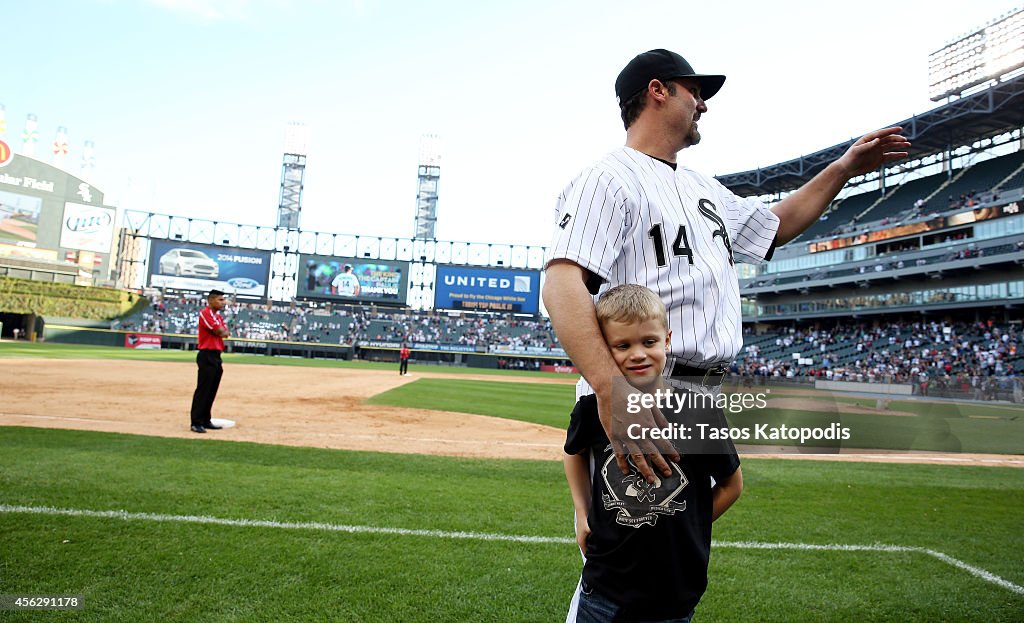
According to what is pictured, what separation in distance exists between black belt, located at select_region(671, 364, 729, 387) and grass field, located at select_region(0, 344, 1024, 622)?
167 centimetres

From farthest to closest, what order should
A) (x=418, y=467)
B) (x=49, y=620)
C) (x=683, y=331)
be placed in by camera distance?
(x=418, y=467), (x=49, y=620), (x=683, y=331)

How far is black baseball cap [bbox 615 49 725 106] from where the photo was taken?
1.66 meters

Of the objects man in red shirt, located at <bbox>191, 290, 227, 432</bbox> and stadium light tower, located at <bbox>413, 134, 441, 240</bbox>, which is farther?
stadium light tower, located at <bbox>413, 134, 441, 240</bbox>

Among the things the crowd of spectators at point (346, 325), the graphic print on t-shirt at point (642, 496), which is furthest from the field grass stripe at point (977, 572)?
the crowd of spectators at point (346, 325)

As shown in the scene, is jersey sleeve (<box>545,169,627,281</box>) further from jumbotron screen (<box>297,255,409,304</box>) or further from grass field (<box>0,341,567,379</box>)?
jumbotron screen (<box>297,255,409,304</box>)

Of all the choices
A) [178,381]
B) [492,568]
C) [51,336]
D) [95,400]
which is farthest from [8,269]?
[492,568]

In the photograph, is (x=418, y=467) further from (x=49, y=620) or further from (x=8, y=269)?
(x=8, y=269)

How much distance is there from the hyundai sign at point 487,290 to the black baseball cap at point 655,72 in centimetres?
5515

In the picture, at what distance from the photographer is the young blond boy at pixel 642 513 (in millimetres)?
1319

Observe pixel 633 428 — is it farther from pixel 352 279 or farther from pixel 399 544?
pixel 352 279

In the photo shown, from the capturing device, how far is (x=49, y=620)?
2383 millimetres

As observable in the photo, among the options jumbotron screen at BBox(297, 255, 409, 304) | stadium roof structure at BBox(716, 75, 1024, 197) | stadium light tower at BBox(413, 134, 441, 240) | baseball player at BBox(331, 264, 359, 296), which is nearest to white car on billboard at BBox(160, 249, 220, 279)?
jumbotron screen at BBox(297, 255, 409, 304)

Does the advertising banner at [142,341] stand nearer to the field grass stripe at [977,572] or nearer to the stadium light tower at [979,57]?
the field grass stripe at [977,572]

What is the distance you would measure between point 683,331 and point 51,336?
5349 cm
